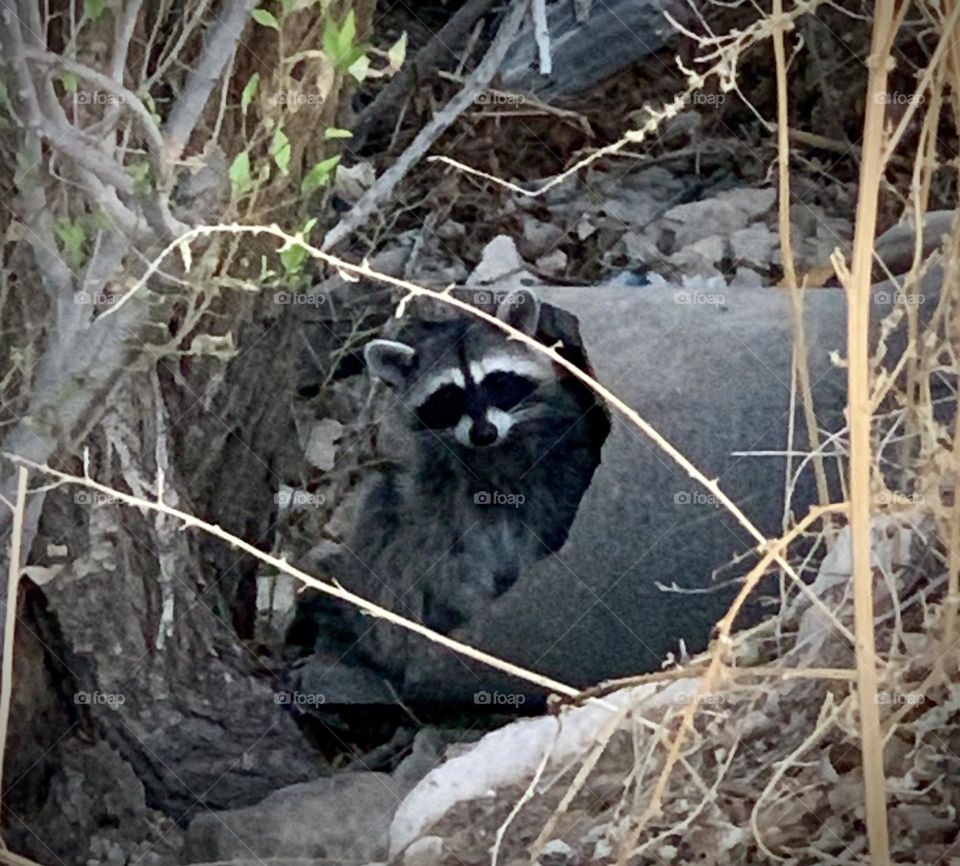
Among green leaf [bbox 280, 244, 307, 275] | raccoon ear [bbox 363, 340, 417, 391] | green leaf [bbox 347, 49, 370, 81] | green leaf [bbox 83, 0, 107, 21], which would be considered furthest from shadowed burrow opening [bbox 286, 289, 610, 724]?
green leaf [bbox 83, 0, 107, 21]

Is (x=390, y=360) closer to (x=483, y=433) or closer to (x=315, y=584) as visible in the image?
(x=483, y=433)

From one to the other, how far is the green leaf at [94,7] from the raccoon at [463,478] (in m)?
0.43

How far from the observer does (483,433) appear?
1355 millimetres

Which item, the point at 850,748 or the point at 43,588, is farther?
the point at 43,588

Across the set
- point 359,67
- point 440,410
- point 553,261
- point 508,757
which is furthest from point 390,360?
point 508,757

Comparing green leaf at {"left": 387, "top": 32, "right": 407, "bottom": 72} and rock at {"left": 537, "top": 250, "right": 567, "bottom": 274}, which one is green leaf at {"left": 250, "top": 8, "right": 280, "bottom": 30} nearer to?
green leaf at {"left": 387, "top": 32, "right": 407, "bottom": 72}

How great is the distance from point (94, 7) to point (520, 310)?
1.70 feet

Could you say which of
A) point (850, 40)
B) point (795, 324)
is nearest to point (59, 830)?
point (795, 324)

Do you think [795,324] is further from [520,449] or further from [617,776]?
[617,776]

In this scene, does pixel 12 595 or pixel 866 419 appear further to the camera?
pixel 12 595

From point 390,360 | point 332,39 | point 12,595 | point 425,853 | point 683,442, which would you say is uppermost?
point 332,39

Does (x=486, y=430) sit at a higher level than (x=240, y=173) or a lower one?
lower

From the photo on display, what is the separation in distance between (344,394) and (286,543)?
165mm

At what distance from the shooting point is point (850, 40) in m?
1.28
